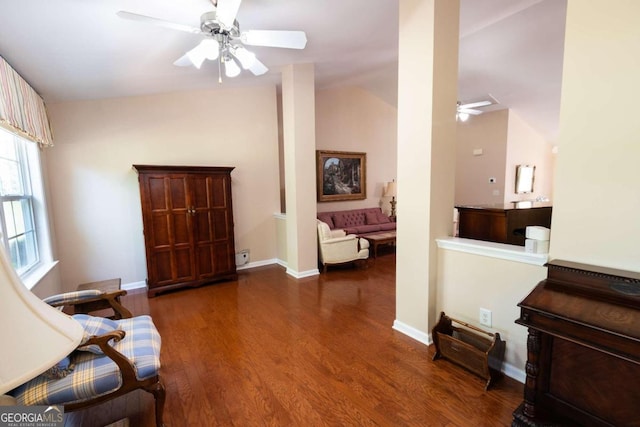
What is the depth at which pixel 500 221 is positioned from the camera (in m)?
3.01

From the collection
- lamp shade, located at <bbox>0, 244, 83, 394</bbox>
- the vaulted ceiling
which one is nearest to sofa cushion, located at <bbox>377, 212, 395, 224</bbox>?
the vaulted ceiling

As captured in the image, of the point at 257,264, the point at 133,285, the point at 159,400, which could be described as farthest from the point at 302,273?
the point at 159,400

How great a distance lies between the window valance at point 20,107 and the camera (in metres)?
2.19

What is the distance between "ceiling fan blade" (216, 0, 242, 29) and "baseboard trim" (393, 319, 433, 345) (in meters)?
2.82

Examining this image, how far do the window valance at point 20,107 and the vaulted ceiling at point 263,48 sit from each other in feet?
0.42

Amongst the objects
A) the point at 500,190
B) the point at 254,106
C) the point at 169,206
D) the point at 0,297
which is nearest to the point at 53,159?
the point at 169,206

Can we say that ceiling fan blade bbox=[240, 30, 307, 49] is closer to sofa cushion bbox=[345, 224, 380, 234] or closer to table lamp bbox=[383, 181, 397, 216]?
sofa cushion bbox=[345, 224, 380, 234]

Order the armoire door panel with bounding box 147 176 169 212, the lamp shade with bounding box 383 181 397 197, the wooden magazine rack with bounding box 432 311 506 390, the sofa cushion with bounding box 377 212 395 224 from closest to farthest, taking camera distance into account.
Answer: the wooden magazine rack with bounding box 432 311 506 390
the armoire door panel with bounding box 147 176 169 212
the sofa cushion with bounding box 377 212 395 224
the lamp shade with bounding box 383 181 397 197

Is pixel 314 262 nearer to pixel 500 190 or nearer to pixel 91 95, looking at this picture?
pixel 91 95

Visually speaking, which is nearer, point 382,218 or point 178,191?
point 178,191

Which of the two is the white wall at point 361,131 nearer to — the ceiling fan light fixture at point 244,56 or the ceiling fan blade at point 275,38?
the ceiling fan light fixture at point 244,56

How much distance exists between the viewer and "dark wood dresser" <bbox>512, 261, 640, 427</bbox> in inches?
51.6

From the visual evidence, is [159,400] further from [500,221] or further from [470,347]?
[500,221]

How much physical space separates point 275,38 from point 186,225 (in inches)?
102
